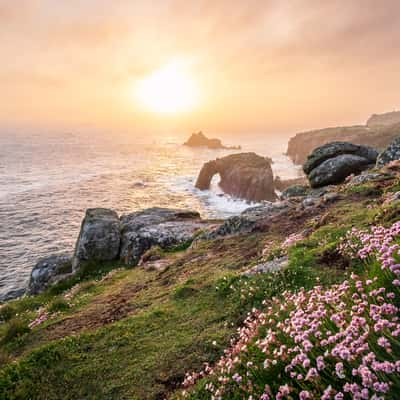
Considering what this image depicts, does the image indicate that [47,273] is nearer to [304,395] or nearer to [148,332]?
[148,332]

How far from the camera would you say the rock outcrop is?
25.3 m

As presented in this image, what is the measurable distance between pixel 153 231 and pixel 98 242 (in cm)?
439

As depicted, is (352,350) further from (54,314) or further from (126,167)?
(126,167)

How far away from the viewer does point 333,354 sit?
3.06m

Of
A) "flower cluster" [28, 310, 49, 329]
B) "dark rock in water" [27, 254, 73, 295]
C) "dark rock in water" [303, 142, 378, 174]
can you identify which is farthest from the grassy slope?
"dark rock in water" [303, 142, 378, 174]

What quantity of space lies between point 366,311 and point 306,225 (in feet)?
34.1

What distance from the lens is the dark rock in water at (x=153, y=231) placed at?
74.4ft

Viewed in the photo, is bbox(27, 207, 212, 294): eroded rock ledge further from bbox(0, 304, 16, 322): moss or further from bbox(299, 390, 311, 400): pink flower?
bbox(299, 390, 311, 400): pink flower

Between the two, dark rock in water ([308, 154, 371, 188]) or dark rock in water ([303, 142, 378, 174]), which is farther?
dark rock in water ([303, 142, 378, 174])

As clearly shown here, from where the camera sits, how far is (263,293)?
25.7 ft

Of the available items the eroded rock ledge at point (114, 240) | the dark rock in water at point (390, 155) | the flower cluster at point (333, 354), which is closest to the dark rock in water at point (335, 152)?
the dark rock in water at point (390, 155)

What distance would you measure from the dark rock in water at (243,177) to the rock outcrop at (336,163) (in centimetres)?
6481

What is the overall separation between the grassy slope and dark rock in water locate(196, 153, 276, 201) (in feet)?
271

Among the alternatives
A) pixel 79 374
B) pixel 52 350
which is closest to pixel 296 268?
pixel 79 374
